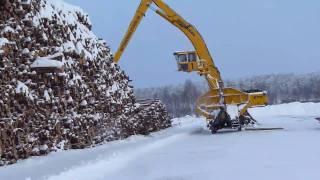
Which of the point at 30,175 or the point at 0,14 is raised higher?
the point at 0,14

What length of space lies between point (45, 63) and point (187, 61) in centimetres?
1660

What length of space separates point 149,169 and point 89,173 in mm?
1365

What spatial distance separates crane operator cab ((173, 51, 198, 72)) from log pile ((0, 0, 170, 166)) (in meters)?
9.25

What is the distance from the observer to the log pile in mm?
10961

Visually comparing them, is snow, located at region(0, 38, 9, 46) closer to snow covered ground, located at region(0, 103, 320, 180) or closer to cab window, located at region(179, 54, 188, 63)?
snow covered ground, located at region(0, 103, 320, 180)

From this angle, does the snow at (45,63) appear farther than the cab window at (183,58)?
No

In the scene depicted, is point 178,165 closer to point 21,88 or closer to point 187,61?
point 21,88

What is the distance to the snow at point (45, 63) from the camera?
39.8 feet

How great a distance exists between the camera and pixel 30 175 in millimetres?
8766

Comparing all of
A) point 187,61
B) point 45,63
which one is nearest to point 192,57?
point 187,61

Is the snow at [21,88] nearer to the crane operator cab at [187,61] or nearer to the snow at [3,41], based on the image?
the snow at [3,41]

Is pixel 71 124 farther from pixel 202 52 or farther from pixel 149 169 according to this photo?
pixel 202 52

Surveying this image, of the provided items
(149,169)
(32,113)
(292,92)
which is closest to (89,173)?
(149,169)

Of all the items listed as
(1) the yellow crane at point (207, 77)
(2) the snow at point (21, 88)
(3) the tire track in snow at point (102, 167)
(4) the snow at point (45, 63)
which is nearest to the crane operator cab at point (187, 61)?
(1) the yellow crane at point (207, 77)
